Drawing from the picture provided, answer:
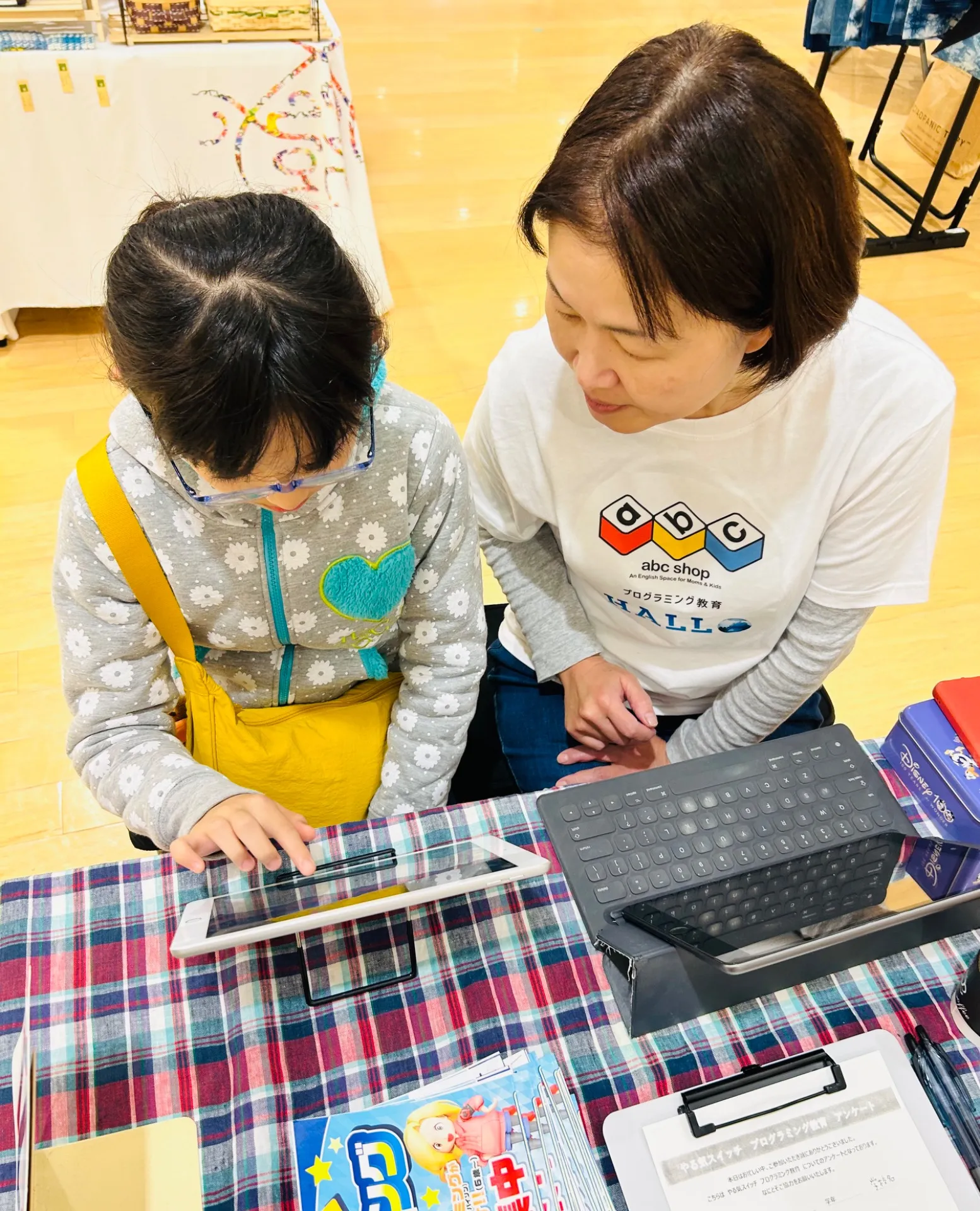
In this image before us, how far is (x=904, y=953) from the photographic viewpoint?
2.95 feet

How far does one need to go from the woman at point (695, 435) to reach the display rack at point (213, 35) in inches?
66.8

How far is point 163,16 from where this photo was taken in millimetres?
2311

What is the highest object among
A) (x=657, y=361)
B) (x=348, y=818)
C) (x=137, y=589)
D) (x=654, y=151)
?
(x=654, y=151)

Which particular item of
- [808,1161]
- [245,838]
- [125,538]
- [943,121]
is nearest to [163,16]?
[125,538]

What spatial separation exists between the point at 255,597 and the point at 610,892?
0.46 meters

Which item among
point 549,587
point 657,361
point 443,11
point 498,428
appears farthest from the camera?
point 443,11

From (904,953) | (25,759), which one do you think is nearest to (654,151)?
(904,953)

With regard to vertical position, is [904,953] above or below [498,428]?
below

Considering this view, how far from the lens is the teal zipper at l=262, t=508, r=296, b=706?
38.1 inches

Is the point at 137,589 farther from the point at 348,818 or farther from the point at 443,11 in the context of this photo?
the point at 443,11

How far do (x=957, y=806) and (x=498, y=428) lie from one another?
0.64 metres

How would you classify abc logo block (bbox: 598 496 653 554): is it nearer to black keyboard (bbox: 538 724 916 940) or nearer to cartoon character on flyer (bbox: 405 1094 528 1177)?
black keyboard (bbox: 538 724 916 940)

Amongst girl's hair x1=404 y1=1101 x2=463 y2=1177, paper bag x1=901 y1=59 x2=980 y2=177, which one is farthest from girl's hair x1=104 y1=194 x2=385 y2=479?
paper bag x1=901 y1=59 x2=980 y2=177

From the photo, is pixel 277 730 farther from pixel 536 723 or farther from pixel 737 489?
pixel 737 489
